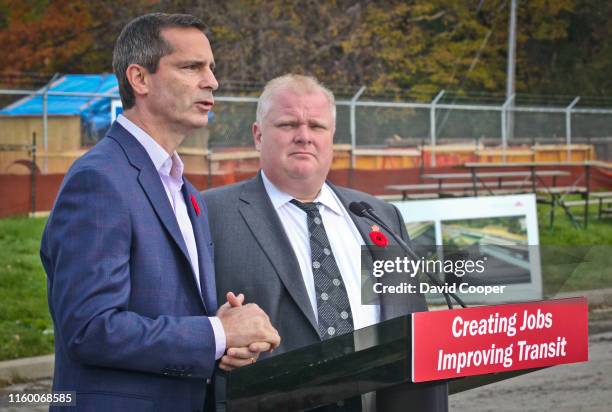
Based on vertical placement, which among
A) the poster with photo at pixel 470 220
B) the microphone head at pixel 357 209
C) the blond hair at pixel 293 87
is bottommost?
the microphone head at pixel 357 209

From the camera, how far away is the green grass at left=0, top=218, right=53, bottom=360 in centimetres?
885

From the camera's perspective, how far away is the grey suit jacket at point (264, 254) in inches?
123

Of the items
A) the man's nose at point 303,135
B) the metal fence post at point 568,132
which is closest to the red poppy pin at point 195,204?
the man's nose at point 303,135

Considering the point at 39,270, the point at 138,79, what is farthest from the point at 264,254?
the point at 39,270

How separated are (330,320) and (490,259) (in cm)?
64

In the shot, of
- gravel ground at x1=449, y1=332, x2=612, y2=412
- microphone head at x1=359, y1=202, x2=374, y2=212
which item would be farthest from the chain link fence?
microphone head at x1=359, y1=202, x2=374, y2=212

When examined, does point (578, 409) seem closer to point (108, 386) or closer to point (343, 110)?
point (108, 386)

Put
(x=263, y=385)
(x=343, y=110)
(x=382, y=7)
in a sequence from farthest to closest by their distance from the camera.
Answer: (x=382, y=7), (x=343, y=110), (x=263, y=385)

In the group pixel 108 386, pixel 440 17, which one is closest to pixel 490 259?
pixel 108 386

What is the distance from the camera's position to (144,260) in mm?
2639

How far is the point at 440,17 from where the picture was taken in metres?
34.3

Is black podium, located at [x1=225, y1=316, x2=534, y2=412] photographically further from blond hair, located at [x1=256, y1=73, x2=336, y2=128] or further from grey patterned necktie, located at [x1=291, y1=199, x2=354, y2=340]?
blond hair, located at [x1=256, y1=73, x2=336, y2=128]

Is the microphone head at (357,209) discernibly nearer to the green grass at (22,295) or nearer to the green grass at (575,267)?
the green grass at (575,267)

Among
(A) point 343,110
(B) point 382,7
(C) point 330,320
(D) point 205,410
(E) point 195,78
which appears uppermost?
(B) point 382,7
